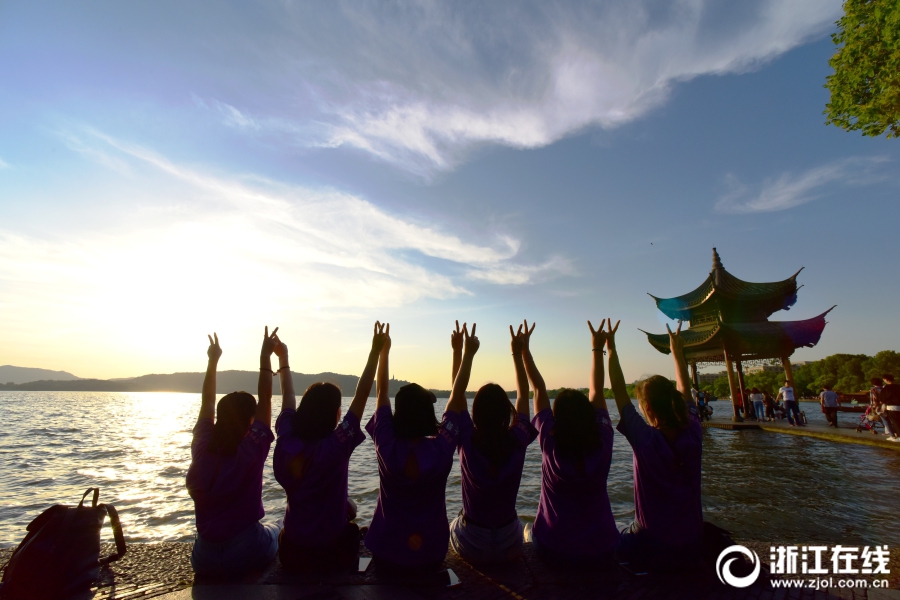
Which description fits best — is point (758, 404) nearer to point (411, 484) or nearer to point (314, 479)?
point (411, 484)

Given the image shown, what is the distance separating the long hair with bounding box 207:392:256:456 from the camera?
3.15 meters

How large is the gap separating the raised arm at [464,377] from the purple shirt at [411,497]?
312mm

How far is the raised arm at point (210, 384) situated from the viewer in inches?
126

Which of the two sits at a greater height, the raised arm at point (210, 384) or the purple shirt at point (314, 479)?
the raised arm at point (210, 384)

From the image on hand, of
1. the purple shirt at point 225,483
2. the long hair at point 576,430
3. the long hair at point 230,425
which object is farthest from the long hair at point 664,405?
the long hair at point 230,425

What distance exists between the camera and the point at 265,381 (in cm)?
373

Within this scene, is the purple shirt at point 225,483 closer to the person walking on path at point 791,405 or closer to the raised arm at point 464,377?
the raised arm at point 464,377

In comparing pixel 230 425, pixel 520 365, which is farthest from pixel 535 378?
pixel 230 425

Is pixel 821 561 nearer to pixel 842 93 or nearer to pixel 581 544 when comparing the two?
pixel 581 544

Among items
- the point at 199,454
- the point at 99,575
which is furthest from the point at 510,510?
the point at 99,575

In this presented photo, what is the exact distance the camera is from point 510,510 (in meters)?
3.46

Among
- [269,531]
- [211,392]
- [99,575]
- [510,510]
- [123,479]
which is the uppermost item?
[211,392]

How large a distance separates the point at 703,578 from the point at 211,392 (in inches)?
161

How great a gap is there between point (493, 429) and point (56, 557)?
3111 millimetres
